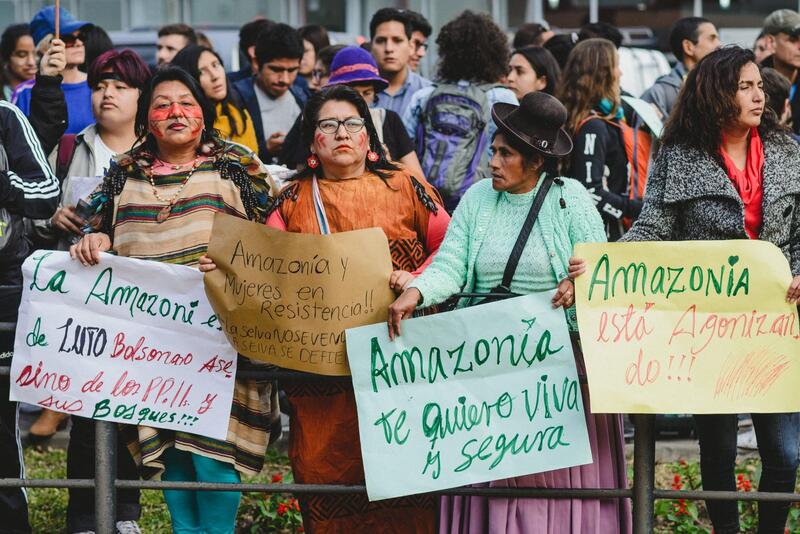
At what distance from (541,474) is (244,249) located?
1.29 metres

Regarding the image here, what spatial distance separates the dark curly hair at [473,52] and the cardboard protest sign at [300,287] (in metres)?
2.85

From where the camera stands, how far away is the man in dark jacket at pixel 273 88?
24.4 feet

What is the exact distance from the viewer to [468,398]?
423 centimetres

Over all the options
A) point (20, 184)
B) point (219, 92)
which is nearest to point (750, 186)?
point (20, 184)

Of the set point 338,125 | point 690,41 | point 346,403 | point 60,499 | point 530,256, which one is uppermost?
point 690,41

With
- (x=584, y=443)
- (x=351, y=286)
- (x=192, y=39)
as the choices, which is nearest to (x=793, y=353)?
(x=584, y=443)

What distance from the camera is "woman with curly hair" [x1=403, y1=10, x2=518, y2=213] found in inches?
264

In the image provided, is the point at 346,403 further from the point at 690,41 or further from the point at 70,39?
the point at 690,41

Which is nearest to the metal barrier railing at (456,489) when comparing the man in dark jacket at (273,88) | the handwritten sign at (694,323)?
the handwritten sign at (694,323)

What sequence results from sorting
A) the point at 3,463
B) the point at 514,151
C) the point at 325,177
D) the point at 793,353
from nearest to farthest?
the point at 793,353 < the point at 514,151 < the point at 325,177 < the point at 3,463

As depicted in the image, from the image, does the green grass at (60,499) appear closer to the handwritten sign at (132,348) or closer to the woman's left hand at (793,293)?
the handwritten sign at (132,348)

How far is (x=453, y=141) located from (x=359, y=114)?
211cm

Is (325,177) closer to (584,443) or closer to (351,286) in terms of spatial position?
(351,286)

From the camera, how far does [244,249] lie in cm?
433
